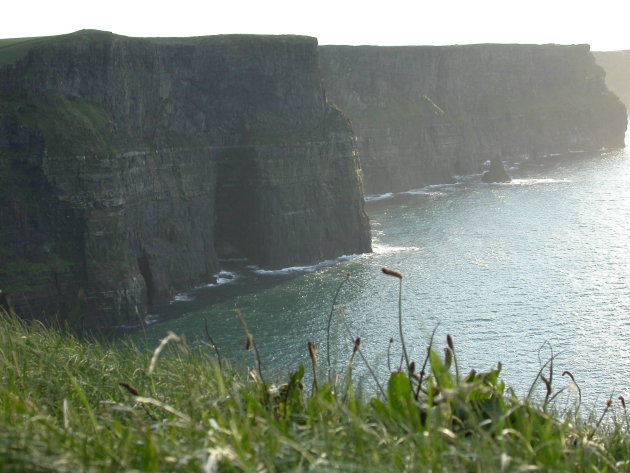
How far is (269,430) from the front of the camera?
6852mm

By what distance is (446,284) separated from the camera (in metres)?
52.2

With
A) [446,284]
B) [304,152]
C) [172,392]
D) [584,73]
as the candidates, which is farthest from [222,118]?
[584,73]

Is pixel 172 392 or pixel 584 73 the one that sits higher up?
pixel 584 73

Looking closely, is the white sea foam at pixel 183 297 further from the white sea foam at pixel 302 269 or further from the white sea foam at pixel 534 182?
the white sea foam at pixel 534 182

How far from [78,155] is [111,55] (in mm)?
7967

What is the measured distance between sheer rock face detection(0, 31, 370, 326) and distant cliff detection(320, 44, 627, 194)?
123 feet

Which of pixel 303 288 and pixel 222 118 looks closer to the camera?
pixel 303 288

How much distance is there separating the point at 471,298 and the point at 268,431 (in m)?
42.4

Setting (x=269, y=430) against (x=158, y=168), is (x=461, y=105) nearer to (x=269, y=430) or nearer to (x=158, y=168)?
(x=158, y=168)

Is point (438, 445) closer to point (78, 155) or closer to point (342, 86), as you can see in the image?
point (78, 155)

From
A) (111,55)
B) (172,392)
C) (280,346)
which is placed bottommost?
(280,346)

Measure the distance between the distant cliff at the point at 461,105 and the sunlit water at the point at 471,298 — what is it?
2401 cm

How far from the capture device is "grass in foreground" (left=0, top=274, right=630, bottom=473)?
241 inches

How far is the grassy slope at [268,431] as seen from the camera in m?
6.12
